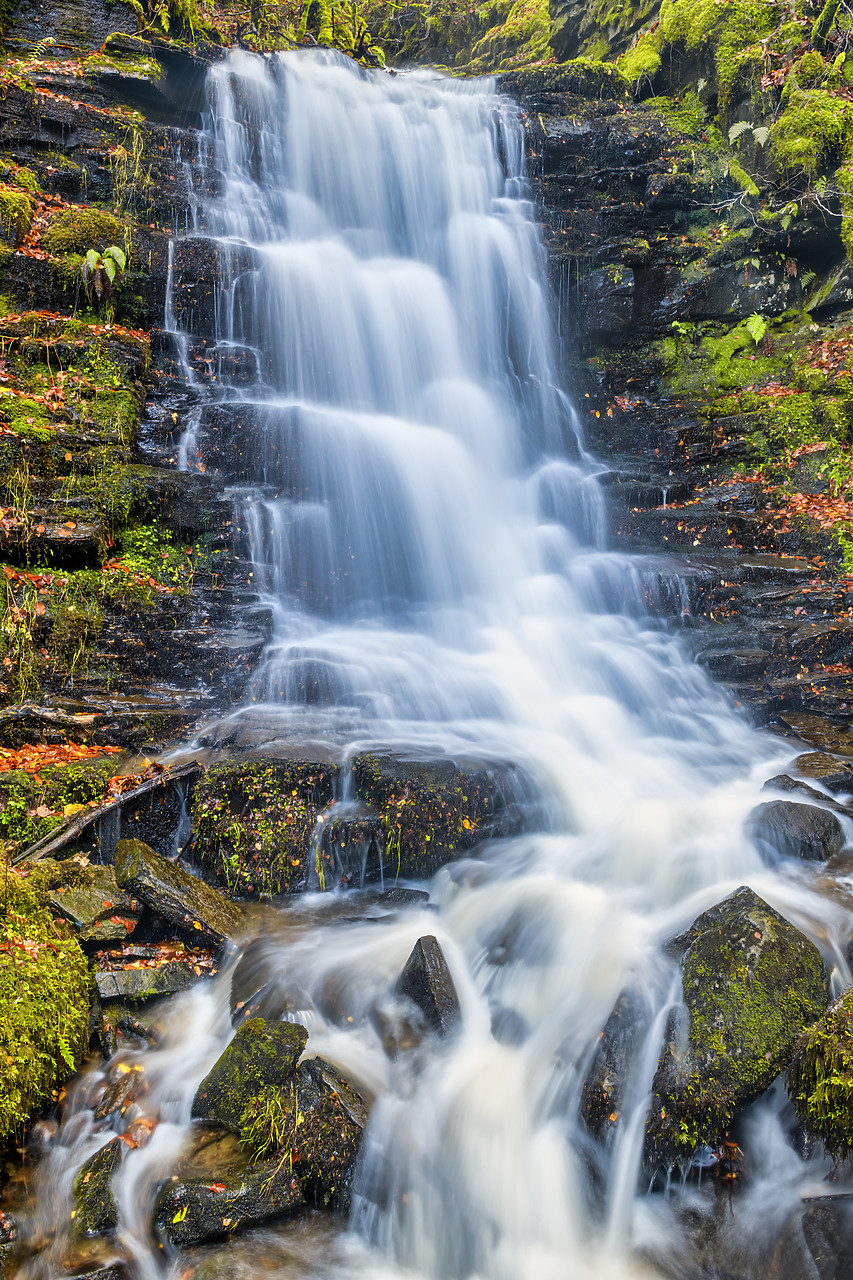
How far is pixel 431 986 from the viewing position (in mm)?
4438

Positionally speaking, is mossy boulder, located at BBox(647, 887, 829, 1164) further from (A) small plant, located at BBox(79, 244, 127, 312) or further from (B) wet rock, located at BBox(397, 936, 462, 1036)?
(A) small plant, located at BBox(79, 244, 127, 312)

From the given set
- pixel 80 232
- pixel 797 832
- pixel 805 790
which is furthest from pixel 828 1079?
pixel 80 232

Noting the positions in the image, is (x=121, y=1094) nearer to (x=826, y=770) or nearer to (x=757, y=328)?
(x=826, y=770)

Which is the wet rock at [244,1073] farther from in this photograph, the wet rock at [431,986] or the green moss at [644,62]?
the green moss at [644,62]

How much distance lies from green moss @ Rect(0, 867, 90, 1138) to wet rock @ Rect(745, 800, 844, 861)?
4.82 metres

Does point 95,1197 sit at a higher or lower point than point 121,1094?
lower

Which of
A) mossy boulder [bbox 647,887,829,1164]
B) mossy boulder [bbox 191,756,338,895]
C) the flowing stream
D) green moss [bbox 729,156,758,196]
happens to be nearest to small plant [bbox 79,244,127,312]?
the flowing stream

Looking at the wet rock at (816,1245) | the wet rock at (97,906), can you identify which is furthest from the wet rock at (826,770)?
the wet rock at (97,906)

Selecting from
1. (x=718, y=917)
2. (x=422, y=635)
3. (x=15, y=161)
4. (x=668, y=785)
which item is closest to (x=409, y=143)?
(x=15, y=161)

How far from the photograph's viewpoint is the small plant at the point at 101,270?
977 centimetres

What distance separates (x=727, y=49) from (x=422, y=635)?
11947 millimetres

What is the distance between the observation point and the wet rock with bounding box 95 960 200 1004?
415cm

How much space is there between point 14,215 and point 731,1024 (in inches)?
486

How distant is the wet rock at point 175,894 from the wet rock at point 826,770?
5034 mm
